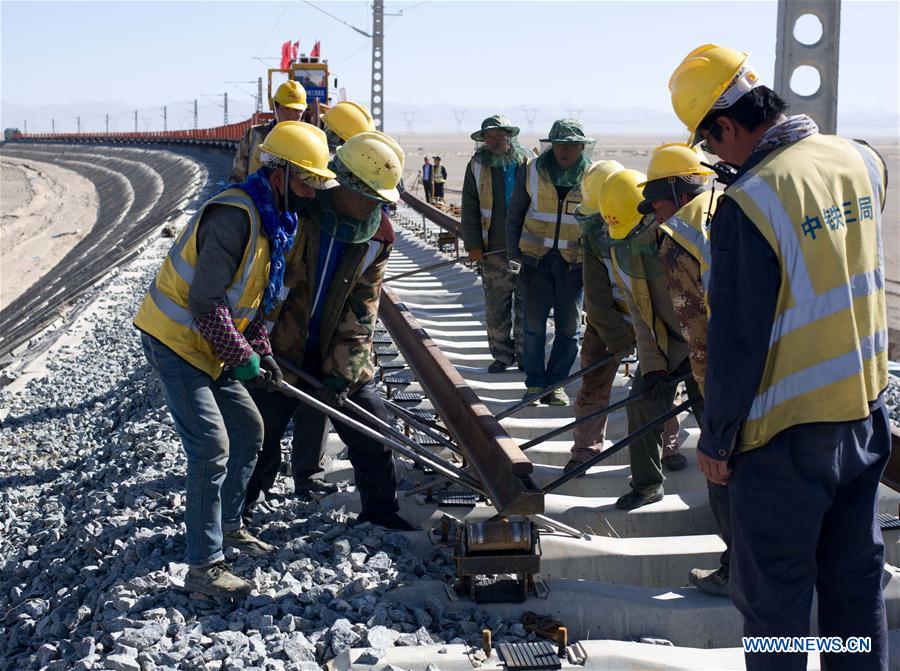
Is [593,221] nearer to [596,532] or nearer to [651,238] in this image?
[651,238]

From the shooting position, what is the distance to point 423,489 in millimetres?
5102

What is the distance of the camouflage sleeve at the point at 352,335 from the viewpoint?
4.86 m

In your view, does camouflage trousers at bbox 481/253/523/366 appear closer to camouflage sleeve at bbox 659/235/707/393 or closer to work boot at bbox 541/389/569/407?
work boot at bbox 541/389/569/407

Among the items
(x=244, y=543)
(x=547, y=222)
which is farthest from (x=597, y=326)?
(x=244, y=543)

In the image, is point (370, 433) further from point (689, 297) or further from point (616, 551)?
point (689, 297)

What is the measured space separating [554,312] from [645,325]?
6.58 ft

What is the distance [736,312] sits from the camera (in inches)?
112

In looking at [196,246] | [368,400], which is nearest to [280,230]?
[196,246]

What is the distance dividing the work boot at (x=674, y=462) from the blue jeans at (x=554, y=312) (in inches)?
51.7

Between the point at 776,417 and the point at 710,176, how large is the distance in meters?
1.90

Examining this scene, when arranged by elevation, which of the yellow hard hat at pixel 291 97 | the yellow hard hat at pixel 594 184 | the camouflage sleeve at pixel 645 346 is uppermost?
the yellow hard hat at pixel 291 97

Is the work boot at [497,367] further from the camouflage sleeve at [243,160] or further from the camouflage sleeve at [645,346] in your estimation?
the camouflage sleeve at [645,346]

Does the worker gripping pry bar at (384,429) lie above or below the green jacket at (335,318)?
below

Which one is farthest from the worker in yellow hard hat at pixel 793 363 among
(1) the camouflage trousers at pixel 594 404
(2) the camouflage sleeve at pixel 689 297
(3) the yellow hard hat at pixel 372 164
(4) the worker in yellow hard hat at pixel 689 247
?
(1) the camouflage trousers at pixel 594 404
